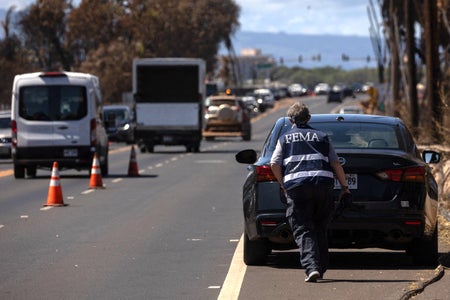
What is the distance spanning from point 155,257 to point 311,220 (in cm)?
283

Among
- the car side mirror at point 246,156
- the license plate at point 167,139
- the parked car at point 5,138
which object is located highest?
the car side mirror at point 246,156

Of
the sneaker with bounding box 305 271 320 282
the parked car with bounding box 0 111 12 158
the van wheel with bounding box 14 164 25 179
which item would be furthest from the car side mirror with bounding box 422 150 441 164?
the parked car with bounding box 0 111 12 158

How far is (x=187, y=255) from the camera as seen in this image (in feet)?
45.3

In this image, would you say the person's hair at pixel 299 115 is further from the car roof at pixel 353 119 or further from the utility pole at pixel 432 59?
the utility pole at pixel 432 59

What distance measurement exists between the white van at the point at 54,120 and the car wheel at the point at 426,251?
59.1ft

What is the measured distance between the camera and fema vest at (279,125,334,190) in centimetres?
1117

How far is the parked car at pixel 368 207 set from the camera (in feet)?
39.3

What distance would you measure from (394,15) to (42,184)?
105ft

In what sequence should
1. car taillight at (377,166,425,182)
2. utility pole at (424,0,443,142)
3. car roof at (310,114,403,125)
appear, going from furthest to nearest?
utility pole at (424,0,443,142) → car roof at (310,114,403,125) → car taillight at (377,166,425,182)

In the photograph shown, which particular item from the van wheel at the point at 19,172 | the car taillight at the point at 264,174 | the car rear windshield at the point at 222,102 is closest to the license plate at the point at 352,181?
the car taillight at the point at 264,174

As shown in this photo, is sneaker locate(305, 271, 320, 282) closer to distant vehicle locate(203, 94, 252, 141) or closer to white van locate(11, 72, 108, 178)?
white van locate(11, 72, 108, 178)

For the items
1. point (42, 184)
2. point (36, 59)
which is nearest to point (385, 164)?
point (42, 184)

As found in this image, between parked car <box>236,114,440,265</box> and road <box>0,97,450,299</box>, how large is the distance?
0.27 metres

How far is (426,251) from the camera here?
1244 centimetres
